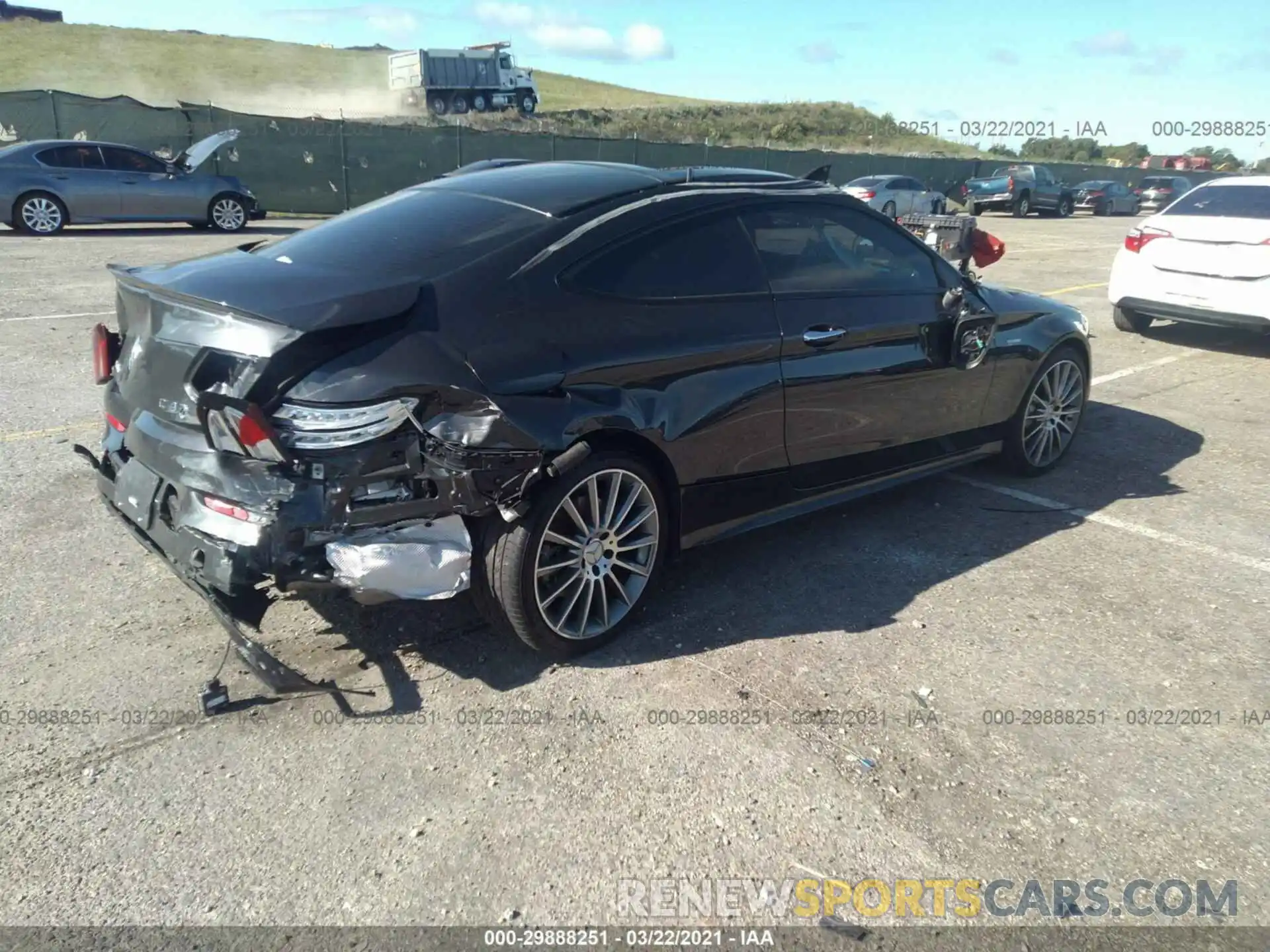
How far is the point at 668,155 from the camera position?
92.3ft

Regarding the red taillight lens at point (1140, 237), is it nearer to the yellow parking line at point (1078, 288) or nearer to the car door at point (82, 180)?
the yellow parking line at point (1078, 288)

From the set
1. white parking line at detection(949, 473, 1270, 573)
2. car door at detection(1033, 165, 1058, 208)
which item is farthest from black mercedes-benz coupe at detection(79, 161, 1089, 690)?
car door at detection(1033, 165, 1058, 208)

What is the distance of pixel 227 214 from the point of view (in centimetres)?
1628

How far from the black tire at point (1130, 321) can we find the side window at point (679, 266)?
782cm

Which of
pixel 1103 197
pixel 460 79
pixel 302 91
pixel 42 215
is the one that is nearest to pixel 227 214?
pixel 42 215

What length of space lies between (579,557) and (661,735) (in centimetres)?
71

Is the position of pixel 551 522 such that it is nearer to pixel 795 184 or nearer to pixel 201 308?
pixel 201 308

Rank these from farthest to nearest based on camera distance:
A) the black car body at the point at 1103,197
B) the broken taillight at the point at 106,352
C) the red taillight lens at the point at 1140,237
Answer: the black car body at the point at 1103,197, the red taillight lens at the point at 1140,237, the broken taillight at the point at 106,352

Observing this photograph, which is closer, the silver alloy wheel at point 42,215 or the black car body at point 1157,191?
the silver alloy wheel at point 42,215

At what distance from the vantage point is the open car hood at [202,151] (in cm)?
1418

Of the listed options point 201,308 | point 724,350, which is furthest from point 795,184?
point 201,308

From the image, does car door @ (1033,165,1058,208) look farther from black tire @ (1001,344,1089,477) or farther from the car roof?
the car roof

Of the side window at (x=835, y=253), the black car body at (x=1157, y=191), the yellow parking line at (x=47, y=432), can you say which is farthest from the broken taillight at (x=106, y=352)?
the black car body at (x=1157, y=191)

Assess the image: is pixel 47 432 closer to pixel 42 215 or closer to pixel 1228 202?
pixel 1228 202
